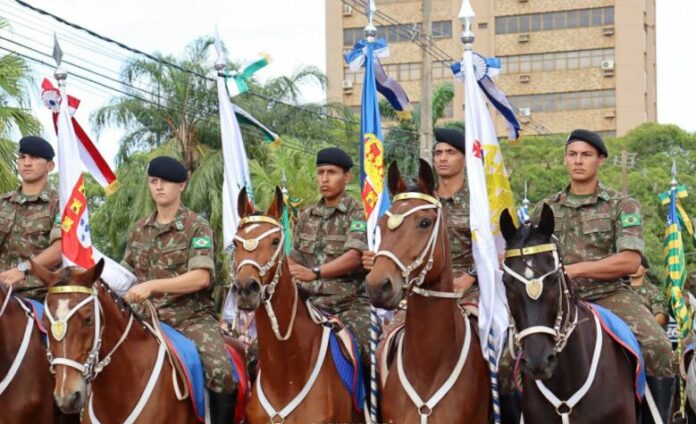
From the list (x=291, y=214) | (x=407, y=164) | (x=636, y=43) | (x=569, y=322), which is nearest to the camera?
(x=569, y=322)

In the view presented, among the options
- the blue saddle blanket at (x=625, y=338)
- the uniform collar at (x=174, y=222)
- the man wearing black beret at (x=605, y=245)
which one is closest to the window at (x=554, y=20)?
the uniform collar at (x=174, y=222)

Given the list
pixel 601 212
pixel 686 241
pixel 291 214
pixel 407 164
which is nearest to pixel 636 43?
pixel 686 241

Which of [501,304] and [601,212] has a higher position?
[601,212]

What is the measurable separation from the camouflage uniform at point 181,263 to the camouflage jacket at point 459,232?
225 cm

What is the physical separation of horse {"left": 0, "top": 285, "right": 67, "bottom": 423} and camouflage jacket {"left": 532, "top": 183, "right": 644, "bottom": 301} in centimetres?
467

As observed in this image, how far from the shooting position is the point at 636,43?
72.5 m

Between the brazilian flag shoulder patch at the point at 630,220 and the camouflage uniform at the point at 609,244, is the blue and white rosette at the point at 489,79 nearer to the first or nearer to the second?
the camouflage uniform at the point at 609,244

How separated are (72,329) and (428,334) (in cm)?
274

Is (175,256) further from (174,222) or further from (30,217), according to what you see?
(30,217)

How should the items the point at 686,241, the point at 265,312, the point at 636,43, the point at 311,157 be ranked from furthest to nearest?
1. the point at 636,43
2. the point at 686,241
3. the point at 311,157
4. the point at 265,312

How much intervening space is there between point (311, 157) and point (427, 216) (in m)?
24.7

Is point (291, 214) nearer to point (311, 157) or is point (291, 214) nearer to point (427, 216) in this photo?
point (311, 157)

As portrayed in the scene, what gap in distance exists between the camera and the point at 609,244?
881cm

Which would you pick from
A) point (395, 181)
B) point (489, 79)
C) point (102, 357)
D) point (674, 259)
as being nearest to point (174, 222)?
point (102, 357)
